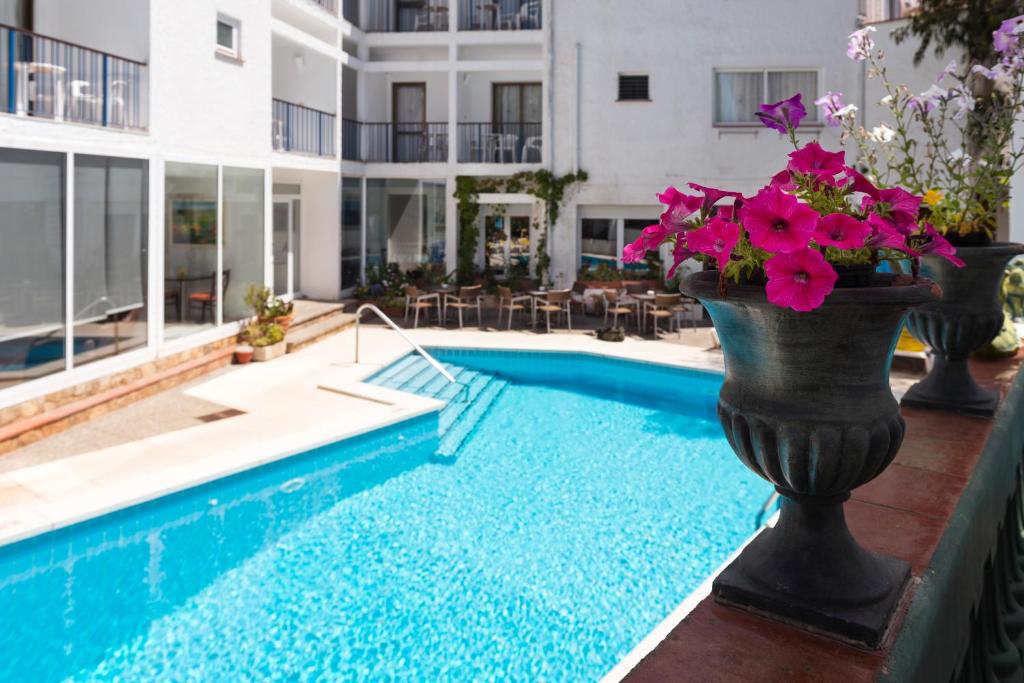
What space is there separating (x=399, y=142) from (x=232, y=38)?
8078 mm

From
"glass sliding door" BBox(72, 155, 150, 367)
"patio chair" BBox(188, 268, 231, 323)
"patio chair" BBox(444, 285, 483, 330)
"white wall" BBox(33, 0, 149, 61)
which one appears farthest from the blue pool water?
"patio chair" BBox(444, 285, 483, 330)

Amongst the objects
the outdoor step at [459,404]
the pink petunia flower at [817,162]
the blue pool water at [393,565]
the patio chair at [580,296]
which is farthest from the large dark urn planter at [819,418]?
the patio chair at [580,296]

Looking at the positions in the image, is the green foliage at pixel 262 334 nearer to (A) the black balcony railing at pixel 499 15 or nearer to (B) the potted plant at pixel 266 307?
(B) the potted plant at pixel 266 307

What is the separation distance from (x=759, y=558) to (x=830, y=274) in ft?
2.43

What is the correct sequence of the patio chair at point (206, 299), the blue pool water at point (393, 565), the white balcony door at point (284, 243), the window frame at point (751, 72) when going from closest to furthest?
1. the blue pool water at point (393, 565)
2. the patio chair at point (206, 299)
3. the white balcony door at point (284, 243)
4. the window frame at point (751, 72)

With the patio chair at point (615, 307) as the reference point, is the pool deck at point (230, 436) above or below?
below

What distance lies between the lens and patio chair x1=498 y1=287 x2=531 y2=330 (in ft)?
56.2

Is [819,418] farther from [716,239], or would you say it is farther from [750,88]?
[750,88]

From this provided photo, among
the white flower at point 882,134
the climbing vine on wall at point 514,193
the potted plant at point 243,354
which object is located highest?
the climbing vine on wall at point 514,193

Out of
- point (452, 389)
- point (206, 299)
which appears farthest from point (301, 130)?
point (452, 389)

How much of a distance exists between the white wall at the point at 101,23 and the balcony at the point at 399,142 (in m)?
9.03

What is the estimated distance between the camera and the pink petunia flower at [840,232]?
1433 mm

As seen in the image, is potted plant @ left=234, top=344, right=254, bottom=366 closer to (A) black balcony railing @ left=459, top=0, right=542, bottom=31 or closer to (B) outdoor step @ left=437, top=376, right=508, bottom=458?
(B) outdoor step @ left=437, top=376, right=508, bottom=458

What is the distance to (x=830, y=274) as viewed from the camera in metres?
1.40
